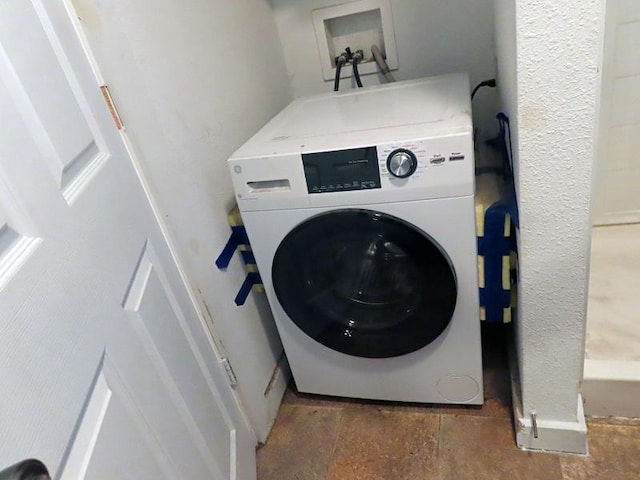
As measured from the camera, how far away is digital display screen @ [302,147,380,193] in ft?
3.39

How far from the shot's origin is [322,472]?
131 cm

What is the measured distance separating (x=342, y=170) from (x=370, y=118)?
0.22 meters

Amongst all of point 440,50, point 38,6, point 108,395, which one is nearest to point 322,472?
point 108,395

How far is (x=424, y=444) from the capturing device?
132 centimetres

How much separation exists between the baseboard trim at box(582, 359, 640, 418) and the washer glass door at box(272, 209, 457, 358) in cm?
40

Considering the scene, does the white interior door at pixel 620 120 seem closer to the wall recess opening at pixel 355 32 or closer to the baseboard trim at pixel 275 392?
the wall recess opening at pixel 355 32

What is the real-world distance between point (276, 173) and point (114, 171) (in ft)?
1.25

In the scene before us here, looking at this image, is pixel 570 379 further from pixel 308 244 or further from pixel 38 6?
pixel 38 6

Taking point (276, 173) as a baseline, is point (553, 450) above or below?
below

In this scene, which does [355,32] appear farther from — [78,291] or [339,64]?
[78,291]

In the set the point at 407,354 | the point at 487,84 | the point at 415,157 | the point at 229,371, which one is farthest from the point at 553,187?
the point at 229,371

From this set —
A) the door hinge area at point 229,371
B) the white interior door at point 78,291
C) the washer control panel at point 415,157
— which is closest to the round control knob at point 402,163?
the washer control panel at point 415,157

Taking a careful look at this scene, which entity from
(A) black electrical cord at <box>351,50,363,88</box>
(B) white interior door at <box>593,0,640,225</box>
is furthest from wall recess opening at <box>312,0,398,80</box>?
(B) white interior door at <box>593,0,640,225</box>

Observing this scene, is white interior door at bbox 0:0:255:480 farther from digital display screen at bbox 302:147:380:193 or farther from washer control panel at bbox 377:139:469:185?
washer control panel at bbox 377:139:469:185
